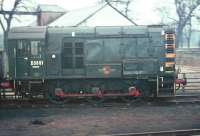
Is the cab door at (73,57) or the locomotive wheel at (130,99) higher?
the cab door at (73,57)

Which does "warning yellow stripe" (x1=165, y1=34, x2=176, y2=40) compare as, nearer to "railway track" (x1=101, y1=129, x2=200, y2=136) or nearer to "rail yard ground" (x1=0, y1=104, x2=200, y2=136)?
"rail yard ground" (x1=0, y1=104, x2=200, y2=136)

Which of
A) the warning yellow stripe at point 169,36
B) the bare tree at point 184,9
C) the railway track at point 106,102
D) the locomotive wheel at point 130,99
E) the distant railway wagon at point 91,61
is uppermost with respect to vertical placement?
the bare tree at point 184,9

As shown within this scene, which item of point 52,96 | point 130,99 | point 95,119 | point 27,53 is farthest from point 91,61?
point 95,119

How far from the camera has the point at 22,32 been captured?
1814cm

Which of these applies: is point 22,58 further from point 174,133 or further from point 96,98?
point 174,133

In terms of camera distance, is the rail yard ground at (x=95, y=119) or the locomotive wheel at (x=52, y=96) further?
the locomotive wheel at (x=52, y=96)

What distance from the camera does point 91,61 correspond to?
1819cm

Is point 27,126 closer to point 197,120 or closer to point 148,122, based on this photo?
point 148,122

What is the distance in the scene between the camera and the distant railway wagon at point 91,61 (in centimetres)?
1805

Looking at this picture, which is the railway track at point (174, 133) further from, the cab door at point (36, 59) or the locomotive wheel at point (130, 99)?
the cab door at point (36, 59)

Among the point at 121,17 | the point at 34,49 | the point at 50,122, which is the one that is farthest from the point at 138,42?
the point at 121,17

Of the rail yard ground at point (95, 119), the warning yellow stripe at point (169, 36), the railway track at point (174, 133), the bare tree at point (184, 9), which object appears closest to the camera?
the railway track at point (174, 133)

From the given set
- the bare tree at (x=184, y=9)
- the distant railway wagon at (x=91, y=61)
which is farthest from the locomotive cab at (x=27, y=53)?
the bare tree at (x=184, y=9)

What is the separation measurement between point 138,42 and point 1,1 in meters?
25.6
